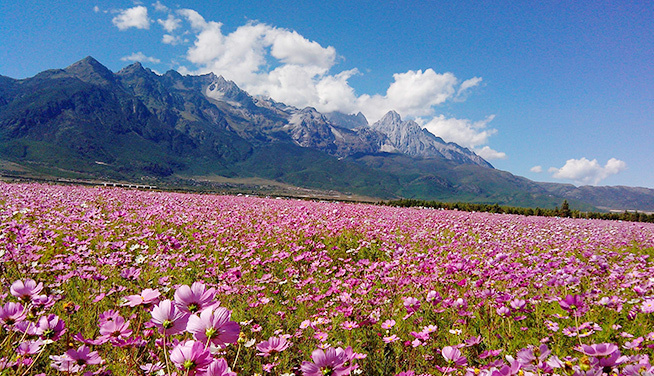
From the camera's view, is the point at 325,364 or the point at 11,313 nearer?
the point at 325,364

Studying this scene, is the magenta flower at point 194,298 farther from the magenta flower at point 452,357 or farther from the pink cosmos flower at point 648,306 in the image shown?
the pink cosmos flower at point 648,306

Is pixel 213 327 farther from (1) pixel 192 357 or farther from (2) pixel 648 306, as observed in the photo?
(2) pixel 648 306

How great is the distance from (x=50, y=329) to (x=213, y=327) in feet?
3.95

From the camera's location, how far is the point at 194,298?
1.40 meters

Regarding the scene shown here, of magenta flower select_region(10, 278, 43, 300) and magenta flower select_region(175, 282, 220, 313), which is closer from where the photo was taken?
magenta flower select_region(175, 282, 220, 313)

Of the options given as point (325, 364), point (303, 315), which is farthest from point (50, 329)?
point (303, 315)

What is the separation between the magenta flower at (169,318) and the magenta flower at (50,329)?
2.72 feet

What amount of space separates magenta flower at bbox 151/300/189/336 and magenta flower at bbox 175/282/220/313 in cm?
3

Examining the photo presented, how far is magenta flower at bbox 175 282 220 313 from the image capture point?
1.36 metres

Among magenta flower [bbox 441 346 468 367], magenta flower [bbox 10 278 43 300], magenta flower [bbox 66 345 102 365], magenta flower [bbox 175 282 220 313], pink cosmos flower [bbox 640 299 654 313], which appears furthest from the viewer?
pink cosmos flower [bbox 640 299 654 313]

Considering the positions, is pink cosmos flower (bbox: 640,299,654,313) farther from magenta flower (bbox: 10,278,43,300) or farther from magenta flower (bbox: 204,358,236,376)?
magenta flower (bbox: 10,278,43,300)

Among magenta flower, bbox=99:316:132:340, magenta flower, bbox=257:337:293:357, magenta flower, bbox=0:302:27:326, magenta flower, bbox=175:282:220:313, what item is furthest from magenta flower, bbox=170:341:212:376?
magenta flower, bbox=0:302:27:326

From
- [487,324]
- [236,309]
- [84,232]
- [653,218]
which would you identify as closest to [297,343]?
[236,309]

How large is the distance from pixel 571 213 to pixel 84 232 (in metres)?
50.7
